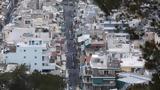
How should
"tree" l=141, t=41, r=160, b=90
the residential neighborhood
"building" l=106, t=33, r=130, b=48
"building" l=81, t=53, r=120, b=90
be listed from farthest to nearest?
"building" l=106, t=33, r=130, b=48, "building" l=81, t=53, r=120, b=90, the residential neighborhood, "tree" l=141, t=41, r=160, b=90

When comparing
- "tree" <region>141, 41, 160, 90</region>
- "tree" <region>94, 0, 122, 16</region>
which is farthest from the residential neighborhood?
"tree" <region>141, 41, 160, 90</region>

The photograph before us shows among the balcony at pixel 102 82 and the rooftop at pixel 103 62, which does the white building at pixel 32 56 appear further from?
the balcony at pixel 102 82

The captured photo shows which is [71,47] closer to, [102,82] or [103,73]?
[103,73]

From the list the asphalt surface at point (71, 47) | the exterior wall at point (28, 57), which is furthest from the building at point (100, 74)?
the exterior wall at point (28, 57)

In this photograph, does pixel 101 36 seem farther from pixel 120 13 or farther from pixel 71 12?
pixel 120 13

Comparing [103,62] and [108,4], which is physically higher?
[108,4]

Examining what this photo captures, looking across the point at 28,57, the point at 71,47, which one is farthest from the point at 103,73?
the point at 71,47

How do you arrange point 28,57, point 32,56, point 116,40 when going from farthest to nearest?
1. point 116,40
2. point 28,57
3. point 32,56

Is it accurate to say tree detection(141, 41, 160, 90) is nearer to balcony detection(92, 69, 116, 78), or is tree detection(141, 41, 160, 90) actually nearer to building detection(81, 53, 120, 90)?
building detection(81, 53, 120, 90)
